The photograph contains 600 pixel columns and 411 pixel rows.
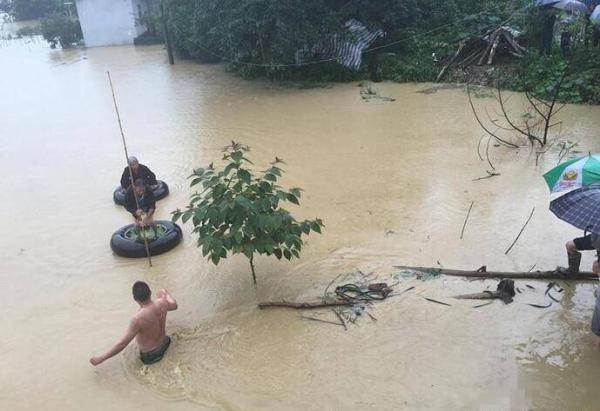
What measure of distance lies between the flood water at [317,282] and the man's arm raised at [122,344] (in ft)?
0.67

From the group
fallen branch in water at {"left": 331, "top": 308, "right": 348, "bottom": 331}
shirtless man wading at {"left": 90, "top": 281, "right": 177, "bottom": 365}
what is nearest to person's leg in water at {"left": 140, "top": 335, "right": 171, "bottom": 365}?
shirtless man wading at {"left": 90, "top": 281, "right": 177, "bottom": 365}

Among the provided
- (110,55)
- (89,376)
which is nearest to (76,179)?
(89,376)

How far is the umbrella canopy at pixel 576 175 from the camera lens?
175 inches

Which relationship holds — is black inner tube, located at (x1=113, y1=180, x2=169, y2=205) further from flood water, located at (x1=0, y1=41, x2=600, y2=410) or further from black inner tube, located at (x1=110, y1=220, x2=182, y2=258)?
black inner tube, located at (x1=110, y1=220, x2=182, y2=258)

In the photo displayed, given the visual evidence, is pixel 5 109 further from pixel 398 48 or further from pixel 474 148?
pixel 474 148

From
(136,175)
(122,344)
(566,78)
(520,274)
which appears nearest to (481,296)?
(520,274)

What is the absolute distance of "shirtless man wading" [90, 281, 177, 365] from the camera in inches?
190

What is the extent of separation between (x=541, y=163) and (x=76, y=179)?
871 cm

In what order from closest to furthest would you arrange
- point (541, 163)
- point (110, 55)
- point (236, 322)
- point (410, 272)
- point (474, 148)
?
point (236, 322)
point (410, 272)
point (541, 163)
point (474, 148)
point (110, 55)

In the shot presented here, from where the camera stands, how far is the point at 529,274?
5859 mm

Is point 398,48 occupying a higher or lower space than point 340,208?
higher

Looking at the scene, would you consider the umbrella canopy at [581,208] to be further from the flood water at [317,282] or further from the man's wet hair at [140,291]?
the man's wet hair at [140,291]

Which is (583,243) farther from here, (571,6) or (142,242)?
(571,6)

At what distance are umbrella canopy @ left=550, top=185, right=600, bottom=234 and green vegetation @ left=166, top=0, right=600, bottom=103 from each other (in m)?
9.63
